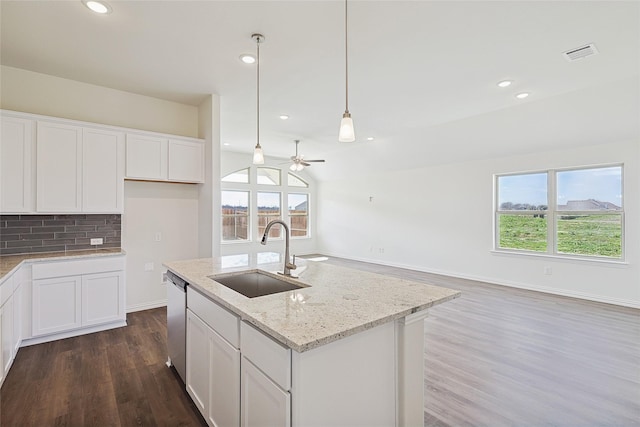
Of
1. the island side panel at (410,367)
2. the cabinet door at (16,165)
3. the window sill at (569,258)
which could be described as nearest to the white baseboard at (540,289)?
the window sill at (569,258)

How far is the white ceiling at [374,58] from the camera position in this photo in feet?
7.88

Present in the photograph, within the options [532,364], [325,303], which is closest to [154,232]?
[325,303]

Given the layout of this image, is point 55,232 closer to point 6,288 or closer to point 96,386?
point 6,288

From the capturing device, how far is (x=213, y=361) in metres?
1.84

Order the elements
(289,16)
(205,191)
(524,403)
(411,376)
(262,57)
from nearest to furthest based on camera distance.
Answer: (411,376) < (524,403) < (289,16) < (262,57) < (205,191)

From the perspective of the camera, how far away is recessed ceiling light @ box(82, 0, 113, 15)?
2270 mm

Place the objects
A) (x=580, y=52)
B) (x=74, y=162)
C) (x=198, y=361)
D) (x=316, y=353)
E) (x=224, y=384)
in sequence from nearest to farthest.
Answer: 1. (x=316, y=353)
2. (x=224, y=384)
3. (x=198, y=361)
4. (x=580, y=52)
5. (x=74, y=162)

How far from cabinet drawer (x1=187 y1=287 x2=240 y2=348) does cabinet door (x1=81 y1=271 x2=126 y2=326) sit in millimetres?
1911

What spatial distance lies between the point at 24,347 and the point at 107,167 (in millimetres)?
2007

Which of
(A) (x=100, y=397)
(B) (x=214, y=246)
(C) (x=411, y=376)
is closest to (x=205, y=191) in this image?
(B) (x=214, y=246)

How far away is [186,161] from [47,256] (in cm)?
182

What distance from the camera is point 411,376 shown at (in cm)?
157

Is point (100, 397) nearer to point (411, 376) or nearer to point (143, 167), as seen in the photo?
point (411, 376)

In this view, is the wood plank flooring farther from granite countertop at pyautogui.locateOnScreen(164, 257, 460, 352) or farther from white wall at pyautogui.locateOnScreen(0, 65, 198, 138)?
white wall at pyautogui.locateOnScreen(0, 65, 198, 138)
